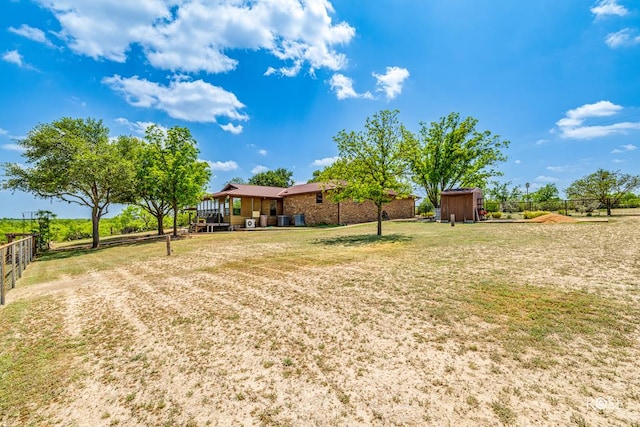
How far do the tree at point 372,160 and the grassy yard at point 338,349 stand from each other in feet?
26.0

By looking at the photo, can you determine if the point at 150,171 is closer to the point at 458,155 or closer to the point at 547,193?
the point at 458,155

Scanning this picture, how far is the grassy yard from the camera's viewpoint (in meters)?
2.56

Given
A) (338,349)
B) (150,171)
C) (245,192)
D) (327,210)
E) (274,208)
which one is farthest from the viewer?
(274,208)

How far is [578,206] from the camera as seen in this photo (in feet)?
83.1

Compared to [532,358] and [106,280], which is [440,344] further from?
[106,280]

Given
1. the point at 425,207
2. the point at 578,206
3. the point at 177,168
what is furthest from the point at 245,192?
the point at 578,206

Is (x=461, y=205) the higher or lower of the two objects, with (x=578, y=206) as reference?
higher

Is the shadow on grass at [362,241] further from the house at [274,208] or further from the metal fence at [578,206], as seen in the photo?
the metal fence at [578,206]

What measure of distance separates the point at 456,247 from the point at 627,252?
4354 mm

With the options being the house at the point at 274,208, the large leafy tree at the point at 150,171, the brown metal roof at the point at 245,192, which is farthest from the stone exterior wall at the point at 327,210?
the large leafy tree at the point at 150,171

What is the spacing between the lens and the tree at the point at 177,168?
62.5 ft

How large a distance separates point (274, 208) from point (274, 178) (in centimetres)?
2361

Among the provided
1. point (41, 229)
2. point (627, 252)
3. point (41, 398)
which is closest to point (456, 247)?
point (627, 252)

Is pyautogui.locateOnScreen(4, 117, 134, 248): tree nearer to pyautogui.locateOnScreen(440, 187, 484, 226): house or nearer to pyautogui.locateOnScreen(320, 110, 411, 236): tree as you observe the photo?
pyautogui.locateOnScreen(320, 110, 411, 236): tree
